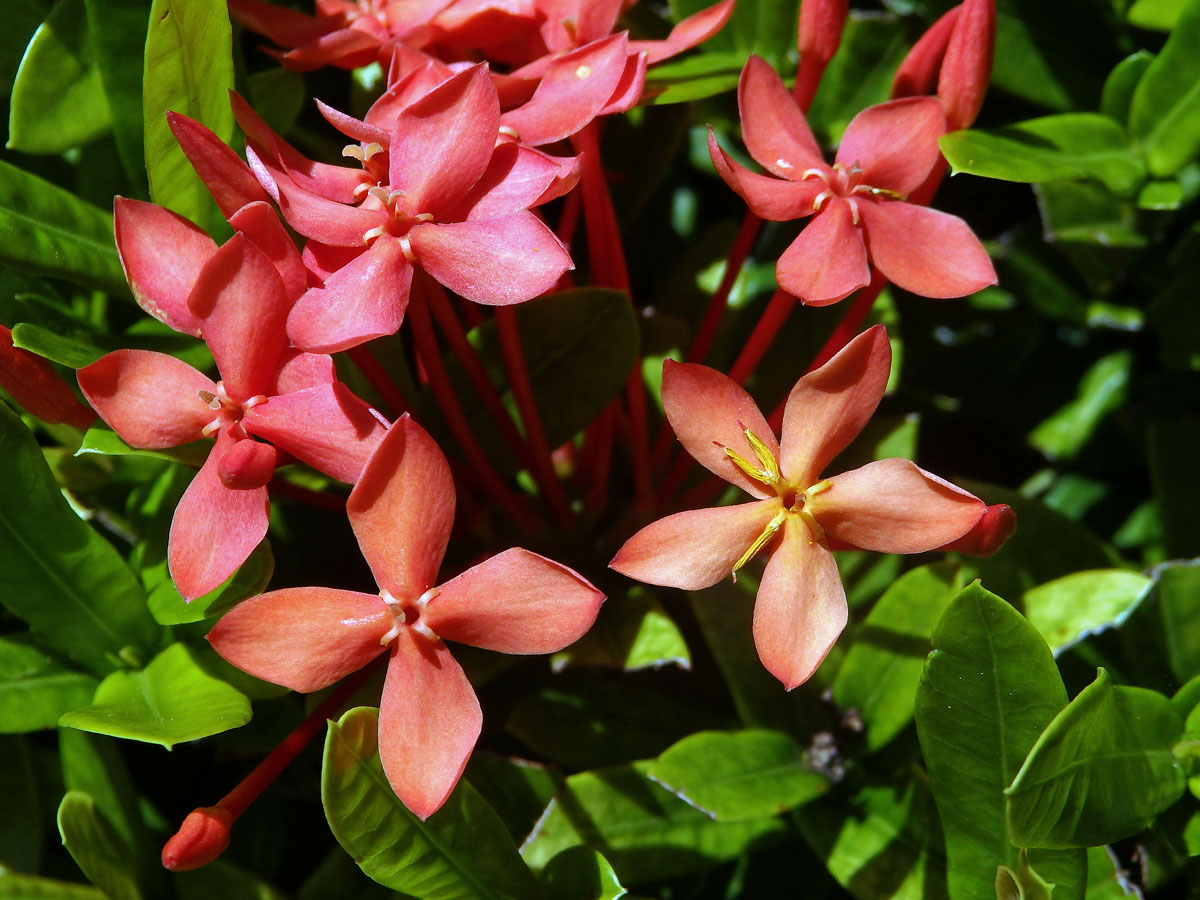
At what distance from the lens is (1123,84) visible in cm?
90

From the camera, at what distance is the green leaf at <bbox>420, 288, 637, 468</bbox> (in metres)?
→ 0.76

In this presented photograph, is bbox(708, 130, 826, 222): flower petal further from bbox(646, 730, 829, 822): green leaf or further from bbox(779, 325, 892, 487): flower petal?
bbox(646, 730, 829, 822): green leaf

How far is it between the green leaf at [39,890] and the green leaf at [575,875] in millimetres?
297

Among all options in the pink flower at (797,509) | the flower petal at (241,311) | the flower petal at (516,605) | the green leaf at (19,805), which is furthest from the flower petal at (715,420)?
the green leaf at (19,805)

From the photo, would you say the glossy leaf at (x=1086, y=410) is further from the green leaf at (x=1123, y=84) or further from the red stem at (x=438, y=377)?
the red stem at (x=438, y=377)

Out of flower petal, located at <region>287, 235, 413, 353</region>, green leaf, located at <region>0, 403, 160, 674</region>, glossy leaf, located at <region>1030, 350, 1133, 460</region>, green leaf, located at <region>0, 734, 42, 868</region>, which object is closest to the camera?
flower petal, located at <region>287, 235, 413, 353</region>

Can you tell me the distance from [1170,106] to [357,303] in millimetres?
693

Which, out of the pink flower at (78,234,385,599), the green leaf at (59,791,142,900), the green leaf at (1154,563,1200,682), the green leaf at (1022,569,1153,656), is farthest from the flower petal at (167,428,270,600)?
the green leaf at (1154,563,1200,682)

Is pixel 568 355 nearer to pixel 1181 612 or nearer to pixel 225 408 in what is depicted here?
pixel 225 408

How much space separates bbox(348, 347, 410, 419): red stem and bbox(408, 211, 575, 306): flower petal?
8cm

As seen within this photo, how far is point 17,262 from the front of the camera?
27.1 inches

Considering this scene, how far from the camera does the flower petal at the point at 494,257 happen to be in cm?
61

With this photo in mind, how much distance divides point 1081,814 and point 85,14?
868 mm

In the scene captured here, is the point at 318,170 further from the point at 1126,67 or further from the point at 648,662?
the point at 1126,67
